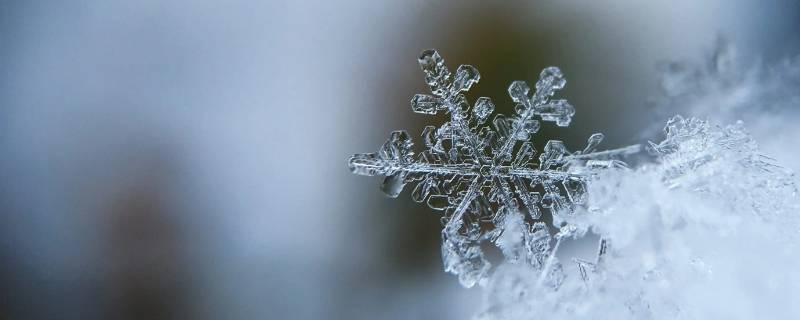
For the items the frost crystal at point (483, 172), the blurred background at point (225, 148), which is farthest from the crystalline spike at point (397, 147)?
the blurred background at point (225, 148)

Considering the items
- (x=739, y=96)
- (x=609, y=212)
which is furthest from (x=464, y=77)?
(x=739, y=96)

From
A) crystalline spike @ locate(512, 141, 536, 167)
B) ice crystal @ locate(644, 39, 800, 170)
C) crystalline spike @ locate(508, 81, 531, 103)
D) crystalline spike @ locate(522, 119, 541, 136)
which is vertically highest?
ice crystal @ locate(644, 39, 800, 170)

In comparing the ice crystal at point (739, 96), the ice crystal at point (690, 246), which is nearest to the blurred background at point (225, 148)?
the ice crystal at point (739, 96)

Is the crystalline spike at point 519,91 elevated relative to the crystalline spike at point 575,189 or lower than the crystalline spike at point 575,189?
elevated

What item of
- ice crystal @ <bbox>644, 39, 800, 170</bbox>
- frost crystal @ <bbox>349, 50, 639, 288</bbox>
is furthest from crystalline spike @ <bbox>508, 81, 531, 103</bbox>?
ice crystal @ <bbox>644, 39, 800, 170</bbox>

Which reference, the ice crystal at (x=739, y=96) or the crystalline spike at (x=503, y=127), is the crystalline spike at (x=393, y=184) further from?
the ice crystal at (x=739, y=96)

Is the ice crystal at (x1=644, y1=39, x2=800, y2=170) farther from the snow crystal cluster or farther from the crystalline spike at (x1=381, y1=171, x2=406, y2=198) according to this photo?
the crystalline spike at (x1=381, y1=171, x2=406, y2=198)

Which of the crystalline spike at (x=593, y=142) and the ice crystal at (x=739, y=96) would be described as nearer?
the crystalline spike at (x=593, y=142)

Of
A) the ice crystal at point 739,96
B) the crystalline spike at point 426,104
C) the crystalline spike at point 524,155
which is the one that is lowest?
the crystalline spike at point 426,104

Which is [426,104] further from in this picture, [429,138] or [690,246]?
[690,246]
